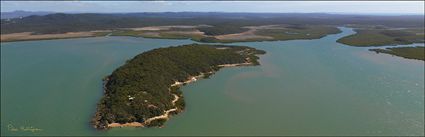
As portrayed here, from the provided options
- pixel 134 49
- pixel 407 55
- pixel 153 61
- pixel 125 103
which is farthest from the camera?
pixel 134 49

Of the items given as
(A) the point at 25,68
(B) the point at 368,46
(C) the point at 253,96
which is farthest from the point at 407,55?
(A) the point at 25,68

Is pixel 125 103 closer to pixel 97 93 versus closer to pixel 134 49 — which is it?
pixel 97 93

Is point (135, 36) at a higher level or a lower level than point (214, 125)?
higher
